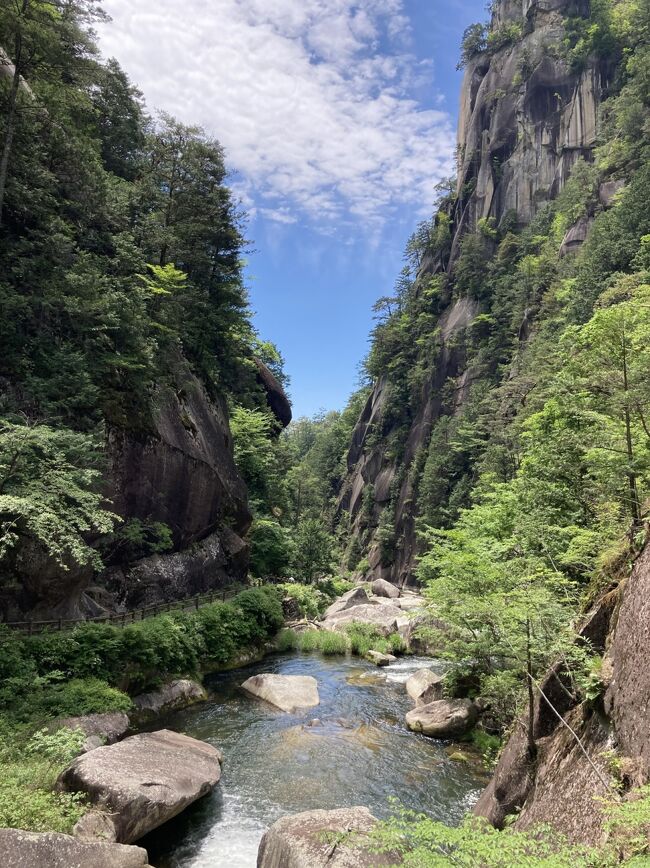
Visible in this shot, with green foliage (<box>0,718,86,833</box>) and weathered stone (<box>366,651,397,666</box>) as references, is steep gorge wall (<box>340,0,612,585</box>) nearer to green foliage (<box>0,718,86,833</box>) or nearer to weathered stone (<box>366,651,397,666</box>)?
weathered stone (<box>366,651,397,666</box>)

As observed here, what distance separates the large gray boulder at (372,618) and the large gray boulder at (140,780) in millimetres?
17368

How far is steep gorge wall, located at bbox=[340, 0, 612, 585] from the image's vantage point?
183 ft

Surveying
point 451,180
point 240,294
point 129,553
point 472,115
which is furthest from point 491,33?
point 129,553

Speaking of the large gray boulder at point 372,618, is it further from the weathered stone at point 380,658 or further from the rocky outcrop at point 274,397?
the rocky outcrop at point 274,397

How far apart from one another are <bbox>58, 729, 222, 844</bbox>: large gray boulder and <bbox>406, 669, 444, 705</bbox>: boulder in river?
8045 millimetres

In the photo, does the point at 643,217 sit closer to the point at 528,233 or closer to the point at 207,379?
the point at 528,233

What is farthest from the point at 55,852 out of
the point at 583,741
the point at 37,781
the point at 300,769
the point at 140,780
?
the point at 583,741

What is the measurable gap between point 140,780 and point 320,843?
150 inches

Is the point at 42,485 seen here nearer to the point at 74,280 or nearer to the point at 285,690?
the point at 74,280

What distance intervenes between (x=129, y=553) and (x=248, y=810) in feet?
45.0

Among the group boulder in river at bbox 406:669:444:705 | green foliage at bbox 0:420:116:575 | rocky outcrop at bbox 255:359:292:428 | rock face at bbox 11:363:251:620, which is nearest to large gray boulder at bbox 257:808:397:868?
green foliage at bbox 0:420:116:575

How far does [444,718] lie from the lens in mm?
14508

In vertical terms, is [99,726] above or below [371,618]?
above

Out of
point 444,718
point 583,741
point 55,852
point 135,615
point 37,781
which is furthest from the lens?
point 135,615
